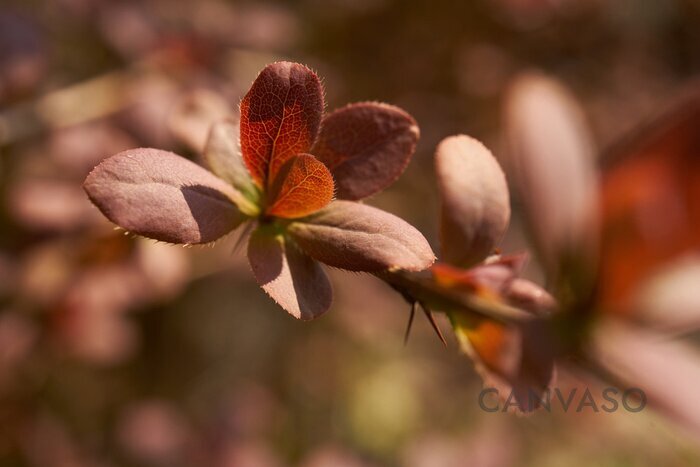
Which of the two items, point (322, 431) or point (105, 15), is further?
point (322, 431)

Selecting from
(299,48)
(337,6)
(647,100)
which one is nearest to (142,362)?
(299,48)

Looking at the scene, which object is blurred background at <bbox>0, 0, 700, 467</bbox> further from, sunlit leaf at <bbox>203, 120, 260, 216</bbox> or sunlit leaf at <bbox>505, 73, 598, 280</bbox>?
sunlit leaf at <bbox>505, 73, 598, 280</bbox>

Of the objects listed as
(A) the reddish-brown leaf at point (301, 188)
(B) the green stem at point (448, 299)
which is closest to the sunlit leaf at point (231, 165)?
(A) the reddish-brown leaf at point (301, 188)

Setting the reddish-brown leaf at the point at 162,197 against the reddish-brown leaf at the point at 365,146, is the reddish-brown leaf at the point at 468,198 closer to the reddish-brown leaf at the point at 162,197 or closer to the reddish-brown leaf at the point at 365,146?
the reddish-brown leaf at the point at 365,146

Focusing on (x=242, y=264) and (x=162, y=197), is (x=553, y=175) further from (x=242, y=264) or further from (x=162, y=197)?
(x=242, y=264)

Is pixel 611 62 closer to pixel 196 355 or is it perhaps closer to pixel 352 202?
pixel 196 355

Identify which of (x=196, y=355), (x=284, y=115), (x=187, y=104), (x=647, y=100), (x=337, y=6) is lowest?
(x=196, y=355)
